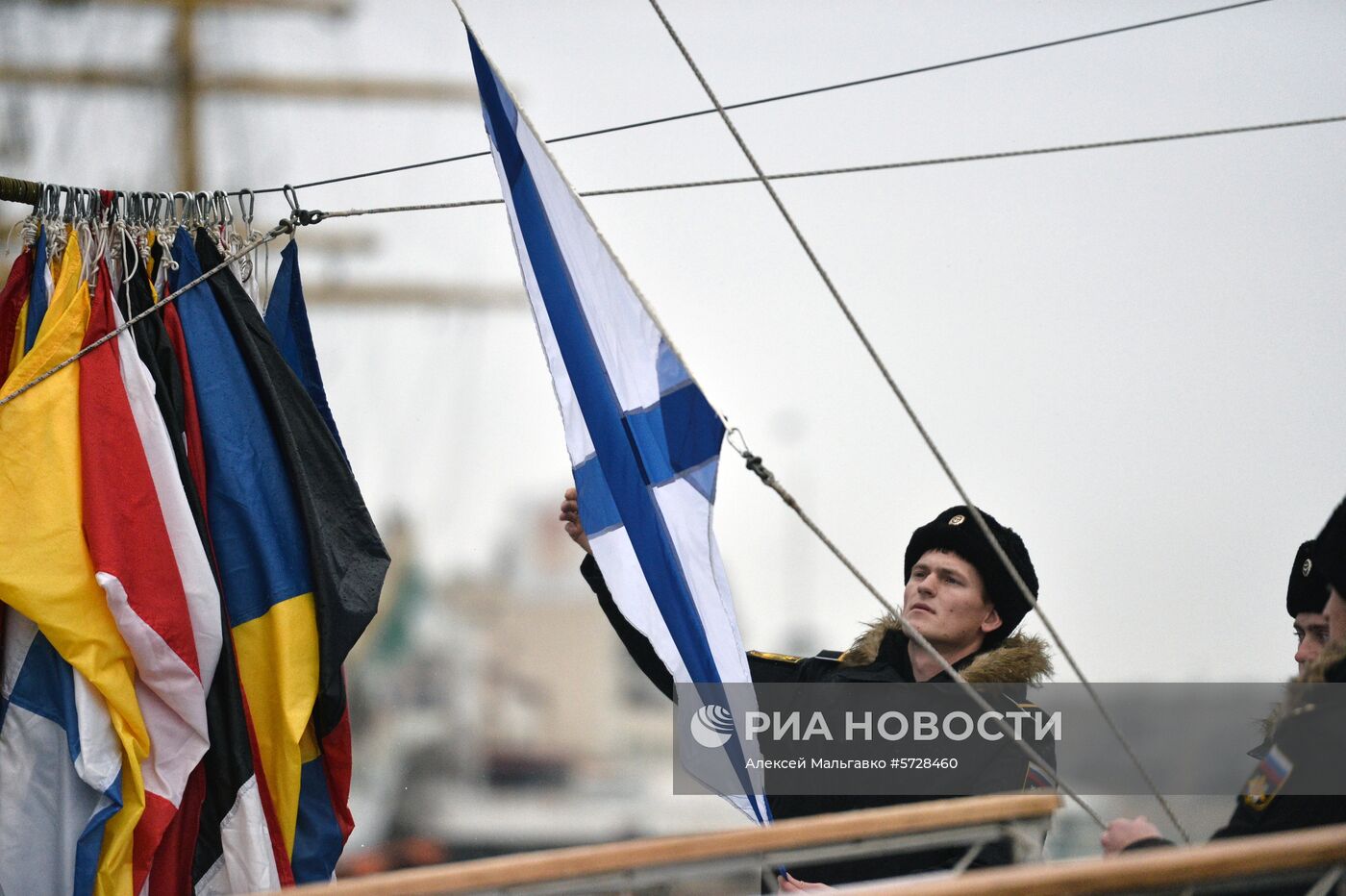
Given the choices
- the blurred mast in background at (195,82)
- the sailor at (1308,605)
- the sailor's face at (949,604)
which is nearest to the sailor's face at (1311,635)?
the sailor at (1308,605)

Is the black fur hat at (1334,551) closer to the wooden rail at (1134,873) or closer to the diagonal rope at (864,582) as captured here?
the diagonal rope at (864,582)

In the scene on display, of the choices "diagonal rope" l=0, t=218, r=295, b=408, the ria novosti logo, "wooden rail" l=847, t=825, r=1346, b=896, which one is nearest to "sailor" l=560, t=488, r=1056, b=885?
the ria novosti logo

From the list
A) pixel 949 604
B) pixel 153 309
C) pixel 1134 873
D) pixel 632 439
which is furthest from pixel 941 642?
pixel 153 309

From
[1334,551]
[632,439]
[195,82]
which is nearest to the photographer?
[1334,551]

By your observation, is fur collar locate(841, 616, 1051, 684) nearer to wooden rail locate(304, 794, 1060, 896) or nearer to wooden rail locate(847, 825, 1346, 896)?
wooden rail locate(304, 794, 1060, 896)

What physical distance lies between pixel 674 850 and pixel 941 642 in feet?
2.92

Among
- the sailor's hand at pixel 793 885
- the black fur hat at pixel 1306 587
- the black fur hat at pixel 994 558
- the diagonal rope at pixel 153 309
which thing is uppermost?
the diagonal rope at pixel 153 309

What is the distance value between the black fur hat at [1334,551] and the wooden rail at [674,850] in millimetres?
458

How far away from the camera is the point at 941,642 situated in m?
2.33

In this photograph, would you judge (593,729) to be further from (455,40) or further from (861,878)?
(861,878)

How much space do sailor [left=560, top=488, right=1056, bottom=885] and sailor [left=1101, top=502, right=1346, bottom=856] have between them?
0.57 m

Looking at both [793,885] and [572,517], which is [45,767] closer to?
[572,517]

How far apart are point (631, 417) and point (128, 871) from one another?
3.39ft

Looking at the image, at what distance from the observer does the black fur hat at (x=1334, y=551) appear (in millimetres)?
1721
